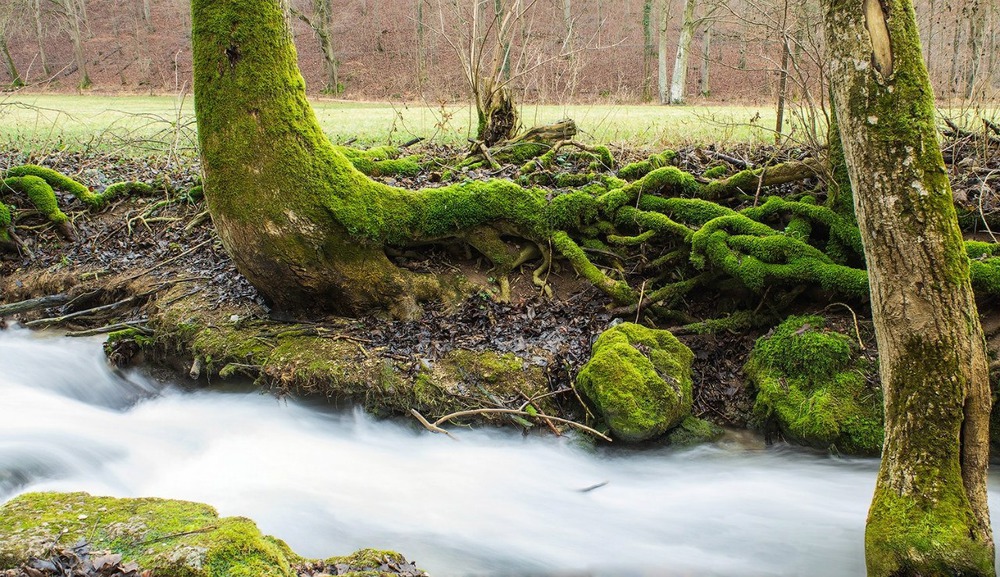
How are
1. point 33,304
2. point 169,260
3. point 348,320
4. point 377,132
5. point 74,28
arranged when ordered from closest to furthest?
point 348,320
point 33,304
point 169,260
point 377,132
point 74,28

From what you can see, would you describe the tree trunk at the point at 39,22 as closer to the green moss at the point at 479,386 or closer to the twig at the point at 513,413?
the green moss at the point at 479,386

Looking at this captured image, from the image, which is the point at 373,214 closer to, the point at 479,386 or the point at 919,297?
the point at 479,386

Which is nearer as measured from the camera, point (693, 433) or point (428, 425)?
point (428, 425)

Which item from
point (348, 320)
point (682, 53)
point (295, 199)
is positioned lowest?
point (348, 320)

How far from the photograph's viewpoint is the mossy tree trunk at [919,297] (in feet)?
12.2

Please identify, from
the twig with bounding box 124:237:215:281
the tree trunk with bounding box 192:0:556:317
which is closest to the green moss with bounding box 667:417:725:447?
the tree trunk with bounding box 192:0:556:317

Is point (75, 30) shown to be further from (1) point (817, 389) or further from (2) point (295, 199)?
(1) point (817, 389)

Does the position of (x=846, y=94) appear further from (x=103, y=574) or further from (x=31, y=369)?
(x=31, y=369)

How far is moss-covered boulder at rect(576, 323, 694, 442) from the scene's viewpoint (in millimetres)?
6047

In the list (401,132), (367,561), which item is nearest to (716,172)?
(367,561)

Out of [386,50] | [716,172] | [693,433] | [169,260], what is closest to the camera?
[693,433]

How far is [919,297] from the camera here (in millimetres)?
3750

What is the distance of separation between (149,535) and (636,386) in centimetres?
406

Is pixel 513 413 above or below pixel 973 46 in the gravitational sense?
below
